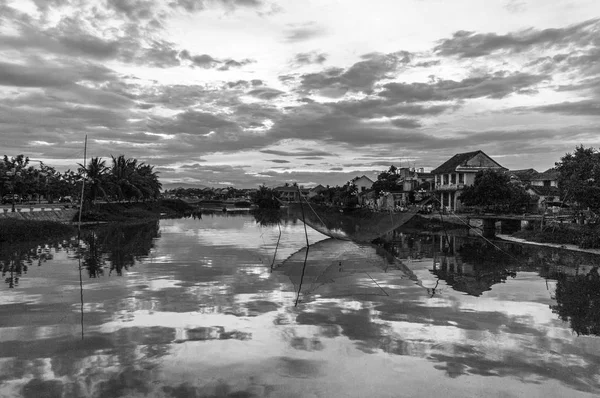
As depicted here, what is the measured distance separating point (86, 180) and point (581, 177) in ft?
148

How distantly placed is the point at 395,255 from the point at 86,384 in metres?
17.8

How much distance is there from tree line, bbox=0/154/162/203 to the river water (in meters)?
30.2

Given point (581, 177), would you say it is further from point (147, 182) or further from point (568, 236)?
point (147, 182)

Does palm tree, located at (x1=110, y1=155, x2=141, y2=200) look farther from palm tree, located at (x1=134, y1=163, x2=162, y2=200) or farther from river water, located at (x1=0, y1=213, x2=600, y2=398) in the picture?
river water, located at (x1=0, y1=213, x2=600, y2=398)

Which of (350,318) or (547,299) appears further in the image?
(547,299)

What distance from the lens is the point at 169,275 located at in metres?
15.6

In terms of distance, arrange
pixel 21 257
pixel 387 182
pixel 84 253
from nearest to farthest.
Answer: pixel 21 257
pixel 84 253
pixel 387 182

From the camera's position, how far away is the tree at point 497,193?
4675 cm

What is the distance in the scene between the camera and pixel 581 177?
83.4 feet

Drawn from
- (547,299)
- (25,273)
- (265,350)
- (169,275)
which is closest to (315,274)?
(169,275)

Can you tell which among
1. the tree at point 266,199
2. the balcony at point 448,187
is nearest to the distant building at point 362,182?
the tree at point 266,199

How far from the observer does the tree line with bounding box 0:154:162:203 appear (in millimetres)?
44438

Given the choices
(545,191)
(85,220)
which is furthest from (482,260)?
(545,191)

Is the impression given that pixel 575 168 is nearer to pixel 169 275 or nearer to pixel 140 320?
pixel 169 275
